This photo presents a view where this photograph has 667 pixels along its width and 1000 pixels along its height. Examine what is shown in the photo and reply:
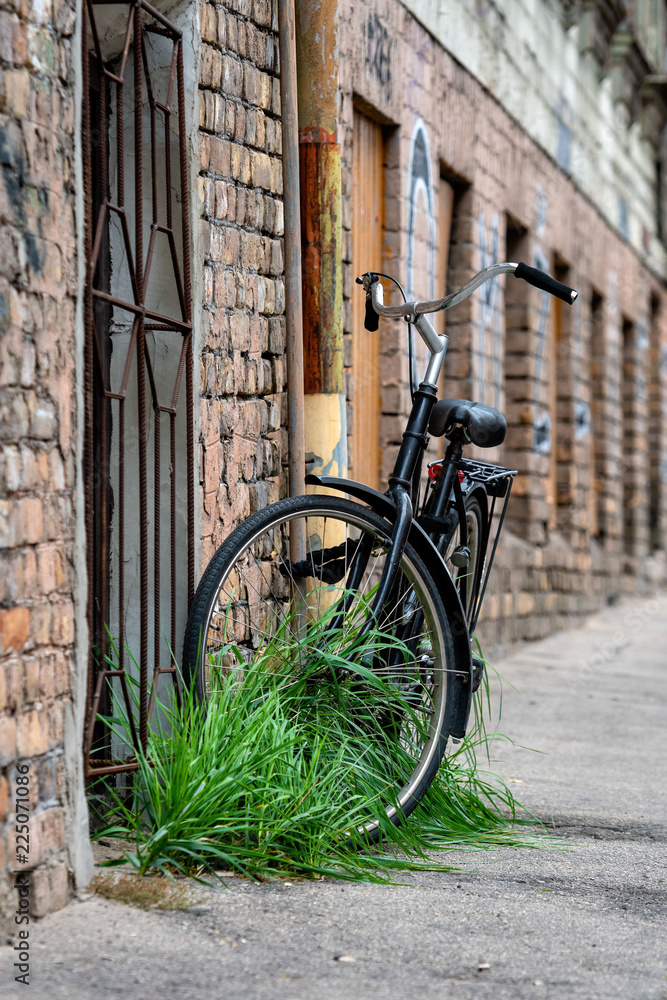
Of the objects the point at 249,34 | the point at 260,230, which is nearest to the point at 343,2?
the point at 249,34

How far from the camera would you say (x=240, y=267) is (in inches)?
149

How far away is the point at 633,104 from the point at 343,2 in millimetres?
8804

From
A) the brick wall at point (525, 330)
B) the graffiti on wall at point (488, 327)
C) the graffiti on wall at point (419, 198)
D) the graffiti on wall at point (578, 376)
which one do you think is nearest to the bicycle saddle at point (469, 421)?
the brick wall at point (525, 330)

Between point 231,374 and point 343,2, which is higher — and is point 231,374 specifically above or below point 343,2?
below

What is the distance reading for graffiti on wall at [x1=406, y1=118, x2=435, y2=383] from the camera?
20.0 ft

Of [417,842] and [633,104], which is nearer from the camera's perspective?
[417,842]

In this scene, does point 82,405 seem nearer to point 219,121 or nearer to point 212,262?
point 212,262

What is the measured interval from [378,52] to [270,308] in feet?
7.02

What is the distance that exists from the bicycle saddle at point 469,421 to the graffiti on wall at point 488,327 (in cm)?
351

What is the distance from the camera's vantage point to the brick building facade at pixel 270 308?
2486mm

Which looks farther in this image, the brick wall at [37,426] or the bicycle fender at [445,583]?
the bicycle fender at [445,583]

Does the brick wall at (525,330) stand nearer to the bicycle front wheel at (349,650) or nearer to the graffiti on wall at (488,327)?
the graffiti on wall at (488,327)

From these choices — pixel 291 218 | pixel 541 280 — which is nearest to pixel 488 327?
pixel 291 218

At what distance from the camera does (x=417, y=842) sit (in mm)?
3195
